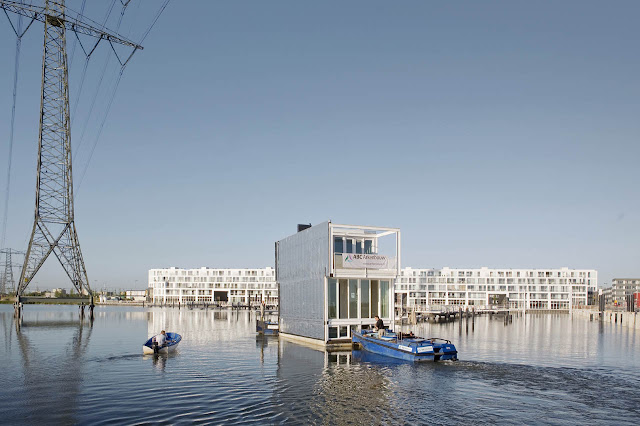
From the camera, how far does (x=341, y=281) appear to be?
39.4 meters

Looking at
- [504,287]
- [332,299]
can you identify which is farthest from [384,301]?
[504,287]

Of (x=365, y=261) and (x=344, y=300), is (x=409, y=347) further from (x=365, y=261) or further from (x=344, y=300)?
(x=365, y=261)

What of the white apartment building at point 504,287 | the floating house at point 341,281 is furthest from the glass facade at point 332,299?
the white apartment building at point 504,287

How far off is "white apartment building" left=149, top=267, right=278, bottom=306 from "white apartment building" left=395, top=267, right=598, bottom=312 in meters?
53.6

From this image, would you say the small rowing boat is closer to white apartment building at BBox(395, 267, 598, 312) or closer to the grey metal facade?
the grey metal facade

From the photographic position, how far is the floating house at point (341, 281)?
127 feet

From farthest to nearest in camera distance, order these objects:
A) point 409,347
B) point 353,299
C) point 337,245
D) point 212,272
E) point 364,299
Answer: point 212,272
point 337,245
point 364,299
point 353,299
point 409,347

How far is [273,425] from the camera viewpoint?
57.0 ft

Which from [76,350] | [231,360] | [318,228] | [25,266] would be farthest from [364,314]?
[25,266]

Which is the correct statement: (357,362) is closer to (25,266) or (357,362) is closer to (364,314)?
(364,314)

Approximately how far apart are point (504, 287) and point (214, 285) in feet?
337

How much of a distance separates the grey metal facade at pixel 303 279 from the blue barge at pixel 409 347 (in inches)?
212

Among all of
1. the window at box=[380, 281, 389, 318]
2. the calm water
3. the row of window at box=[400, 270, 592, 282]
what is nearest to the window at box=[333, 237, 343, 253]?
the window at box=[380, 281, 389, 318]

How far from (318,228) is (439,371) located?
52.1 ft
